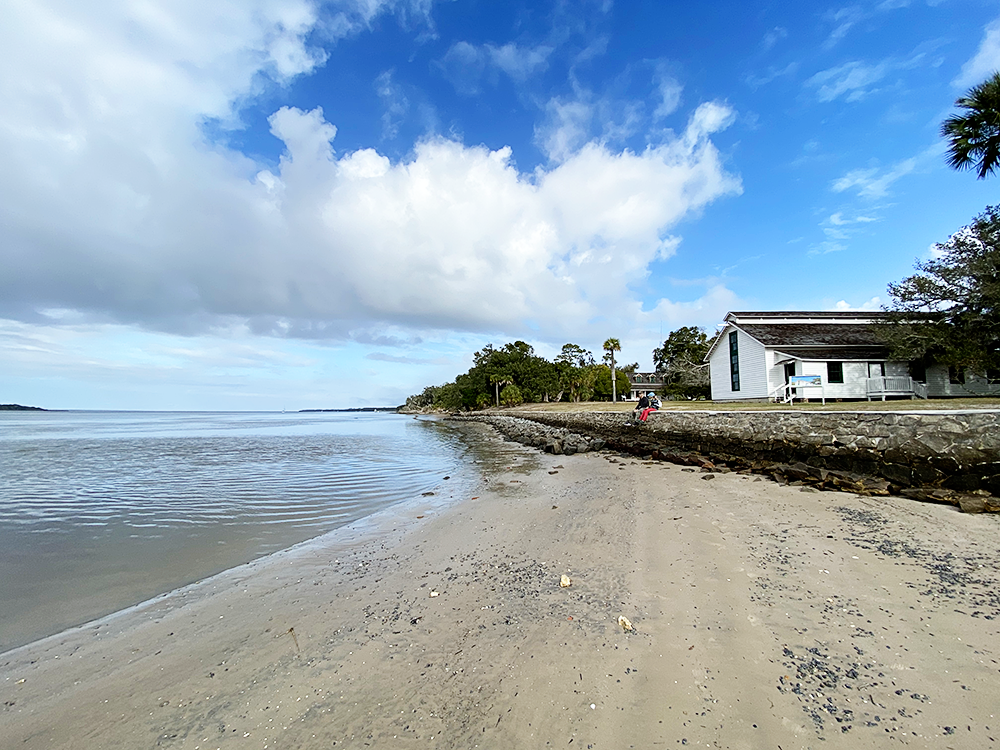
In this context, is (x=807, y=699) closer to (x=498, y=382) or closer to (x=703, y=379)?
(x=703, y=379)

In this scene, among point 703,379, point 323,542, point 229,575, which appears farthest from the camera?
point 703,379

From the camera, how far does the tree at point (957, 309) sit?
20.4m

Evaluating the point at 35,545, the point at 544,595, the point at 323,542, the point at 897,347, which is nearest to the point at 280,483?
the point at 35,545

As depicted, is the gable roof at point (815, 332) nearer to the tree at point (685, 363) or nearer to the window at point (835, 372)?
the window at point (835, 372)

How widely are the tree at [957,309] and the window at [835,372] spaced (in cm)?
237

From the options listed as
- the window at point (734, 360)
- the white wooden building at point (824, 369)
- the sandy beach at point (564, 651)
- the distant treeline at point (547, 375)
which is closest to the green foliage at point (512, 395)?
the distant treeline at point (547, 375)

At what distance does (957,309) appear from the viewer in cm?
2219

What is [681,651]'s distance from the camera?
3338 mm

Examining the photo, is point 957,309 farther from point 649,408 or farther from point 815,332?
point 649,408

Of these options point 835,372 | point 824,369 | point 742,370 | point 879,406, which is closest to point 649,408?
point 742,370

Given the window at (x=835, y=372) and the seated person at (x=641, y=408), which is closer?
the window at (x=835, y=372)

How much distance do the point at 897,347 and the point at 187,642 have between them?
30.6 meters

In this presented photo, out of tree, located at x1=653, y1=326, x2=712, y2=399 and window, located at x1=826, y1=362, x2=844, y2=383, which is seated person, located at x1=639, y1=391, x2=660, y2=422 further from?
tree, located at x1=653, y1=326, x2=712, y2=399

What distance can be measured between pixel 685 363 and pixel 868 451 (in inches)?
1401
